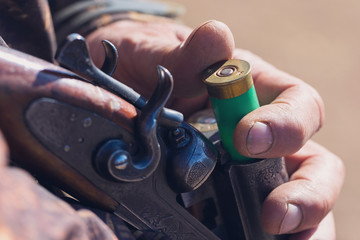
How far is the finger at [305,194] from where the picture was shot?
1.43 m

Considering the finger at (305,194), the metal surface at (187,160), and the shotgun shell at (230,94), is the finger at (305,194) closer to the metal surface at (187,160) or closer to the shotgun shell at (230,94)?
the shotgun shell at (230,94)

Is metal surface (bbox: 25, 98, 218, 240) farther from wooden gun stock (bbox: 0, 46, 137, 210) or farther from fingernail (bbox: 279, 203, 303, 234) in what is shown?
fingernail (bbox: 279, 203, 303, 234)

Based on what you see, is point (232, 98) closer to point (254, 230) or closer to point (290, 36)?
point (254, 230)

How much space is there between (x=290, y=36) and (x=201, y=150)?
14.8 feet

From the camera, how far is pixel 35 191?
31.1 inches

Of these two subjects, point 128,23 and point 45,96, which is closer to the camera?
point 45,96

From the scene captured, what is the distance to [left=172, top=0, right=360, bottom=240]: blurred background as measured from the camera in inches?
157

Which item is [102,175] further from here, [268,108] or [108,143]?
[268,108]

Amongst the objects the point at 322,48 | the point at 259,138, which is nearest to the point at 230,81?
the point at 259,138

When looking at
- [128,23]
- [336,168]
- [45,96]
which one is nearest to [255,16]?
[128,23]

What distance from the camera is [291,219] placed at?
1.53 m

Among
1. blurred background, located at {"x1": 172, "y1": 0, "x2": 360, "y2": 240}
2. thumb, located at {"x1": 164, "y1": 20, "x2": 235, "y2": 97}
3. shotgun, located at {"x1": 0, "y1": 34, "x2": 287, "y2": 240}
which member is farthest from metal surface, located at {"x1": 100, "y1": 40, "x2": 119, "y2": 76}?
blurred background, located at {"x1": 172, "y1": 0, "x2": 360, "y2": 240}

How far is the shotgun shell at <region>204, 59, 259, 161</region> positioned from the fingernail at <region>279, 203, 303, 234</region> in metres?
0.24

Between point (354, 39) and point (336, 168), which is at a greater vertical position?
point (336, 168)
